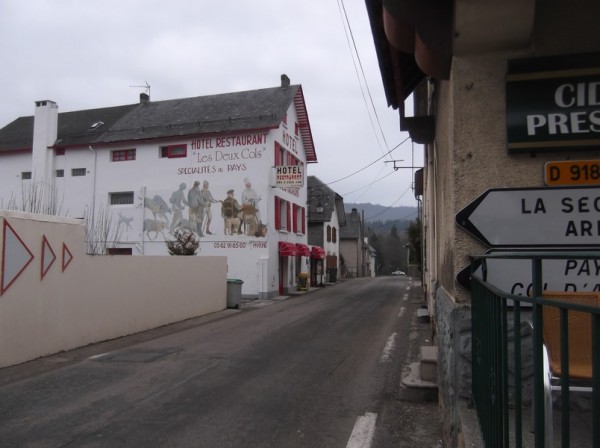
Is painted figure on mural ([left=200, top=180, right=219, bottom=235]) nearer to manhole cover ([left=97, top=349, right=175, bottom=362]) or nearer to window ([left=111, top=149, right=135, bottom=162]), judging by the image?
window ([left=111, top=149, right=135, bottom=162])

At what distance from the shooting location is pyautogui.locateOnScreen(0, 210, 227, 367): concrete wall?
908 centimetres

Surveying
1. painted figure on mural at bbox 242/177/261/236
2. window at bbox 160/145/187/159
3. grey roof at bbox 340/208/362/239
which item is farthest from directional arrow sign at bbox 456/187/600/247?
grey roof at bbox 340/208/362/239

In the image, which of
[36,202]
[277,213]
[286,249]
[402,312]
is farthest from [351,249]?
[36,202]

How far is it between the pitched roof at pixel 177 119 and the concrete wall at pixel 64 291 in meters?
13.9

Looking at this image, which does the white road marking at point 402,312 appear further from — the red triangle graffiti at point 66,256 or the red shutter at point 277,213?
the red triangle graffiti at point 66,256

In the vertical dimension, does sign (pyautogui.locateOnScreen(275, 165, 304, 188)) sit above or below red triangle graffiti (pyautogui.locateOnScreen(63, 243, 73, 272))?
above

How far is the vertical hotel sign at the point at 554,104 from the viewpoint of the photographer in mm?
3412

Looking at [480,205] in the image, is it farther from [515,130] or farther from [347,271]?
[347,271]

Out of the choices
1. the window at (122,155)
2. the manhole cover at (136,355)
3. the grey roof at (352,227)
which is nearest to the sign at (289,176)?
the window at (122,155)

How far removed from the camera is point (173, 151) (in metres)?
27.9

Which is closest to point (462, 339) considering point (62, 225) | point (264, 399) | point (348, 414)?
point (348, 414)

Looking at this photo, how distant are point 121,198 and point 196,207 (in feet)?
15.9

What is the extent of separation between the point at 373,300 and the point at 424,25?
20.8 metres

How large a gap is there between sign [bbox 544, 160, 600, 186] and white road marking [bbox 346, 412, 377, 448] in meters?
3.12
